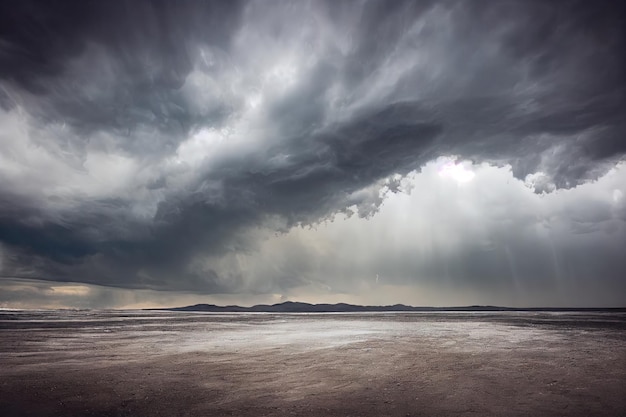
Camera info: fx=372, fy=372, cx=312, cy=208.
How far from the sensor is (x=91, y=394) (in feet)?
48.2

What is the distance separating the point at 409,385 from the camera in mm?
15430

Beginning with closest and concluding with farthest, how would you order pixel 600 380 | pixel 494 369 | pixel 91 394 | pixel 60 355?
pixel 91 394 < pixel 600 380 < pixel 494 369 < pixel 60 355

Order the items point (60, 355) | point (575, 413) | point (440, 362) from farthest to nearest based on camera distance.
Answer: point (60, 355), point (440, 362), point (575, 413)

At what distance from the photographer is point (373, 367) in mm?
19281

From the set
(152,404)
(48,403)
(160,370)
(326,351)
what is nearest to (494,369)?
(326,351)

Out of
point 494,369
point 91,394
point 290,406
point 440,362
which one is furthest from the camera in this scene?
point 440,362

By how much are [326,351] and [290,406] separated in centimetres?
1283

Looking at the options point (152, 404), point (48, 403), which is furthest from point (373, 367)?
point (48, 403)

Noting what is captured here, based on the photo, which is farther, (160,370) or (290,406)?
(160,370)

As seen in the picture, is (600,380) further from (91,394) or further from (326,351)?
(91,394)

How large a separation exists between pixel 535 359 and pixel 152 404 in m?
20.0

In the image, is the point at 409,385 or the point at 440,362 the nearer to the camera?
the point at 409,385

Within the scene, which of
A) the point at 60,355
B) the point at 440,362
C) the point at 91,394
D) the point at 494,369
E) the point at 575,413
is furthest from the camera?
the point at 60,355

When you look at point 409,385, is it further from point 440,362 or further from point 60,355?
point 60,355
